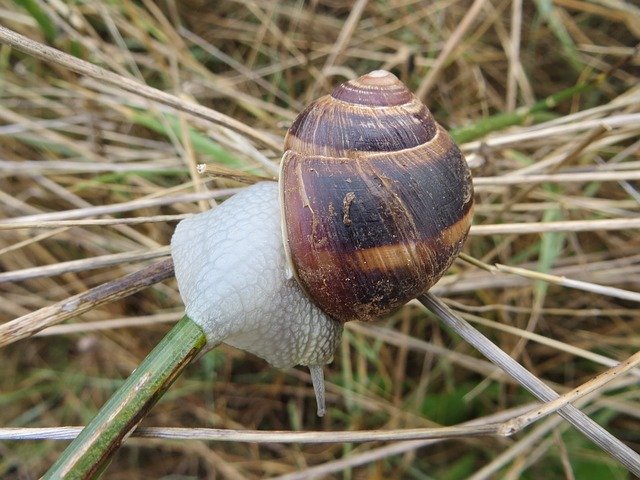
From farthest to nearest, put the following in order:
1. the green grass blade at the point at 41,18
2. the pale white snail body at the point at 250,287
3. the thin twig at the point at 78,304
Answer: the green grass blade at the point at 41,18, the thin twig at the point at 78,304, the pale white snail body at the point at 250,287

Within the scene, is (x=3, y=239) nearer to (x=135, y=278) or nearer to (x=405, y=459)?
(x=135, y=278)

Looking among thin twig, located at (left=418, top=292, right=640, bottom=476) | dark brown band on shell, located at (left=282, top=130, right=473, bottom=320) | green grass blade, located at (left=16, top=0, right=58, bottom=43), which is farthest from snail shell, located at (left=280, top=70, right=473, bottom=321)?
green grass blade, located at (left=16, top=0, right=58, bottom=43)

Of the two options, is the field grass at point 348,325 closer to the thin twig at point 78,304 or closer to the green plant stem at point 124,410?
the thin twig at point 78,304

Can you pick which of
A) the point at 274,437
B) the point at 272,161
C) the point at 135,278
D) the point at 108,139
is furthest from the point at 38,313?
the point at 108,139

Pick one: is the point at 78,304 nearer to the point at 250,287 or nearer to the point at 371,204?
the point at 250,287

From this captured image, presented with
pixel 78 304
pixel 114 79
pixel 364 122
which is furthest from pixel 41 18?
pixel 364 122

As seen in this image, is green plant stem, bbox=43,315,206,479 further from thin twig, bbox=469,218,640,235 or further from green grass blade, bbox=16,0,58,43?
green grass blade, bbox=16,0,58,43

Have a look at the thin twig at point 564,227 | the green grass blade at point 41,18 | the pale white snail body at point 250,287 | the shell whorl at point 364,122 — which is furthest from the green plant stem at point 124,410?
the green grass blade at point 41,18
